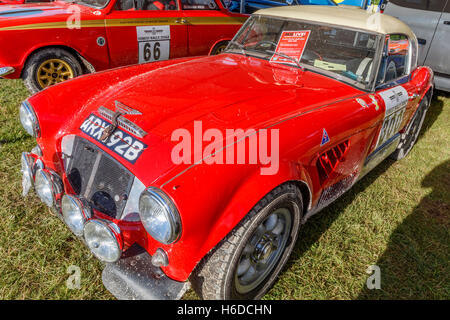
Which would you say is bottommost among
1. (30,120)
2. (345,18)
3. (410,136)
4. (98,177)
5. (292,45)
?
(410,136)

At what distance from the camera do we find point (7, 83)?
4.75 m

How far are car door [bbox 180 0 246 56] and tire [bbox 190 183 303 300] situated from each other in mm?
3847

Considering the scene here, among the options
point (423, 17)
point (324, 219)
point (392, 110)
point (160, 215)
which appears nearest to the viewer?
point (160, 215)

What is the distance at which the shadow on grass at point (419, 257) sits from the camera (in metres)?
2.22

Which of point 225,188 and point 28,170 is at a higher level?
point 225,188

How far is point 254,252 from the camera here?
1.85 meters

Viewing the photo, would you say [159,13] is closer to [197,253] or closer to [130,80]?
[130,80]

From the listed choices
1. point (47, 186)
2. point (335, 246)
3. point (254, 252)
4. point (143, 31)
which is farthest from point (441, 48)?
point (47, 186)

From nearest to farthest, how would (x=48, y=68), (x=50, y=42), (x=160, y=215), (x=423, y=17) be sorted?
Result: (x=160, y=215) → (x=50, y=42) → (x=48, y=68) → (x=423, y=17)

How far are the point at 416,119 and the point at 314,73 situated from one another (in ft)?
6.07

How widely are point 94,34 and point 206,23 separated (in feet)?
5.66

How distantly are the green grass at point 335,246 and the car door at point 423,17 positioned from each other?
285cm

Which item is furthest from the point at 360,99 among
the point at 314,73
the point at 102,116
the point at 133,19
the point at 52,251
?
the point at 133,19

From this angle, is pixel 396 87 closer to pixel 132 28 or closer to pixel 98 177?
pixel 98 177
